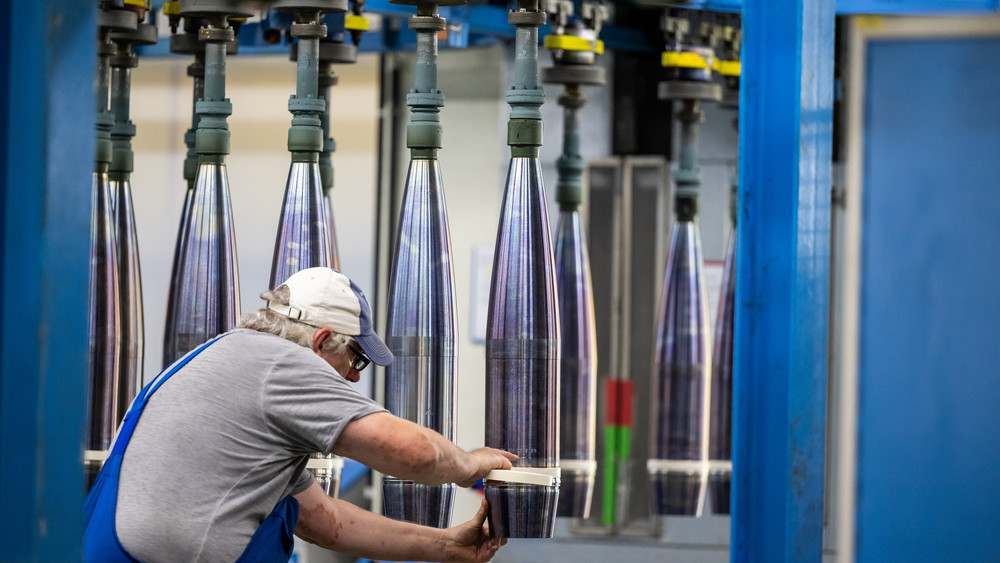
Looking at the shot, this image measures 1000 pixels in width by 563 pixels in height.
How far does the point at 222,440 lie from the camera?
1429mm

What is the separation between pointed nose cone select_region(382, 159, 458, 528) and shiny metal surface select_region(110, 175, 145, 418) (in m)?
0.47

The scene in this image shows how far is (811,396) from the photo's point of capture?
1438 mm

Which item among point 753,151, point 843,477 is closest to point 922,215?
point 843,477

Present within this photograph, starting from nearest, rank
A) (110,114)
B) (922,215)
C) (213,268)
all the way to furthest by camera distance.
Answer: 1. (213,268)
2. (110,114)
3. (922,215)

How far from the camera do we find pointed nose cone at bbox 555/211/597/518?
1971 mm

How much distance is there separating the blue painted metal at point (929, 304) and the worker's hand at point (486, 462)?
216 centimetres

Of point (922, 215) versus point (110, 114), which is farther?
point (922, 215)

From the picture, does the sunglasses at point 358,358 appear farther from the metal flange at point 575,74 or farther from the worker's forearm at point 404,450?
the metal flange at point 575,74

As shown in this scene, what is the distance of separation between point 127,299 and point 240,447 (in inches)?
18.6

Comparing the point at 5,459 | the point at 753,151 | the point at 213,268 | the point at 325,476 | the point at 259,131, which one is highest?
the point at 259,131

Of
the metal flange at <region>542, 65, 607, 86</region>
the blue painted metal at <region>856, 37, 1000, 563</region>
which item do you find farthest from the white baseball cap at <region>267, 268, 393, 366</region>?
the blue painted metal at <region>856, 37, 1000, 563</region>

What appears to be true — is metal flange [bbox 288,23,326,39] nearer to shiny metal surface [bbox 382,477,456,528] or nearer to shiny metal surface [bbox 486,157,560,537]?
shiny metal surface [bbox 486,157,560,537]

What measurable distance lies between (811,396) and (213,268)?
2.81ft

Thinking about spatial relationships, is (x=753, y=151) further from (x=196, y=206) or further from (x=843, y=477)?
(x=843, y=477)
